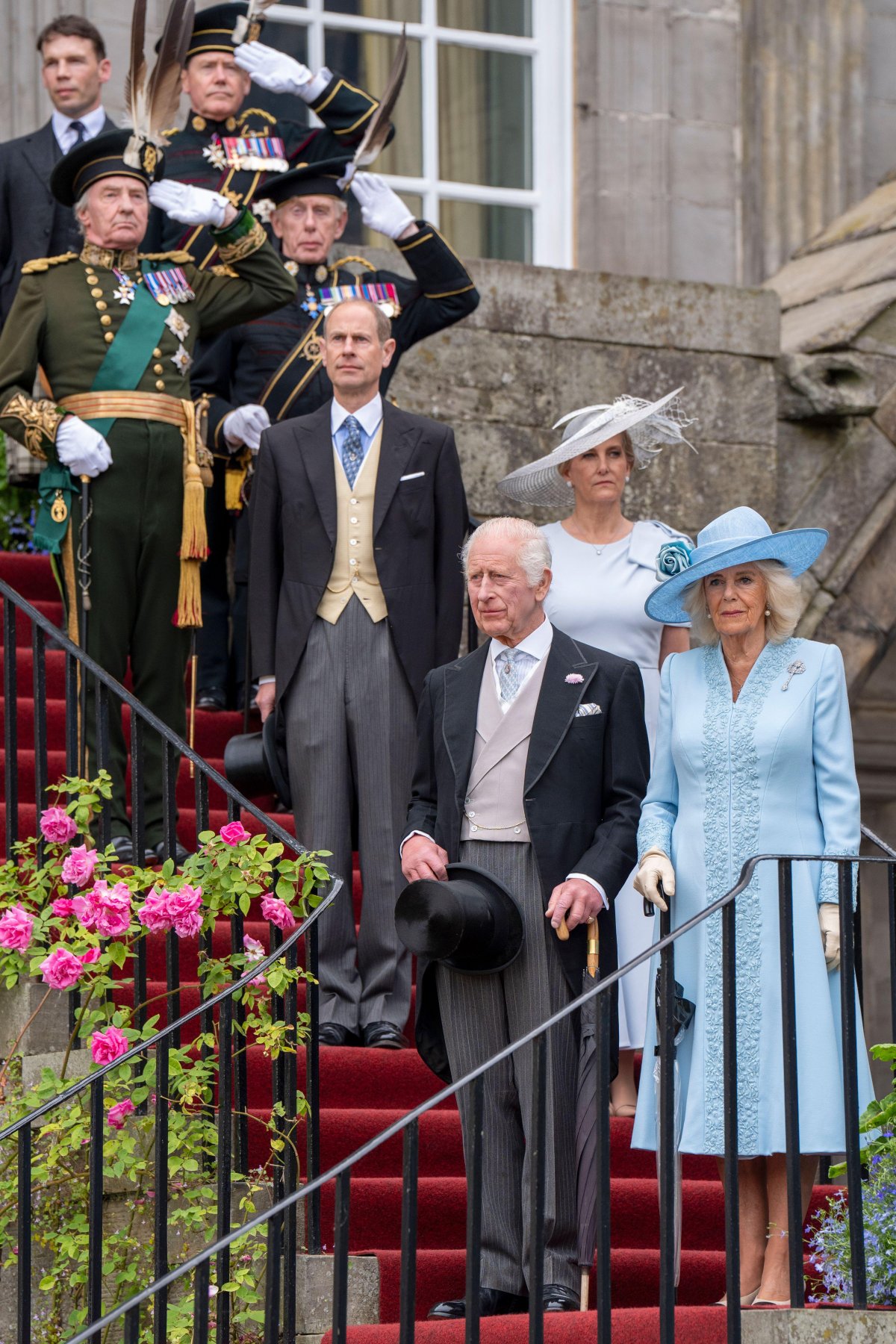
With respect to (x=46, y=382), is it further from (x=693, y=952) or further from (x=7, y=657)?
(x=693, y=952)

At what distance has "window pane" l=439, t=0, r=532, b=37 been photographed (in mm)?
10797

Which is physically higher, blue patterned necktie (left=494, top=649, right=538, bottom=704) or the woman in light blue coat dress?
blue patterned necktie (left=494, top=649, right=538, bottom=704)

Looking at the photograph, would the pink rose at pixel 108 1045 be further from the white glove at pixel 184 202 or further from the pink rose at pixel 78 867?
the white glove at pixel 184 202

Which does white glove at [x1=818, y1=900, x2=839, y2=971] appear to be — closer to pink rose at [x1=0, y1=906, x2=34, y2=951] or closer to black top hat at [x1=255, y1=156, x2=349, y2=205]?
pink rose at [x1=0, y1=906, x2=34, y2=951]

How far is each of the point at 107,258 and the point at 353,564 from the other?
4.13 feet

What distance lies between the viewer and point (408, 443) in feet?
20.8

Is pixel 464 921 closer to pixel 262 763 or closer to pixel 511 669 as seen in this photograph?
pixel 511 669

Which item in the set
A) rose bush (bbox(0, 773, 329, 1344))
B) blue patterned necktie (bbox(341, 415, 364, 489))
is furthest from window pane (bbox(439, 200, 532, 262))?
rose bush (bbox(0, 773, 329, 1344))

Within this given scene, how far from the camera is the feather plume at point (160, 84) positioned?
682 cm

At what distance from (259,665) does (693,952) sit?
1.64 m

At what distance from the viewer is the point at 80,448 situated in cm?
654

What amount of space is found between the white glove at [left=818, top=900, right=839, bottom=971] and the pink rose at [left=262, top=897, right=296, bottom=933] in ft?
3.76

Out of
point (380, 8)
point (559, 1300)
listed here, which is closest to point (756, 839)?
point (559, 1300)

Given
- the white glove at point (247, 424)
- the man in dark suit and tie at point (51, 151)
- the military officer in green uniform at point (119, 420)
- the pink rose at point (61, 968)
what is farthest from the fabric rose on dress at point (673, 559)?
the man in dark suit and tie at point (51, 151)
